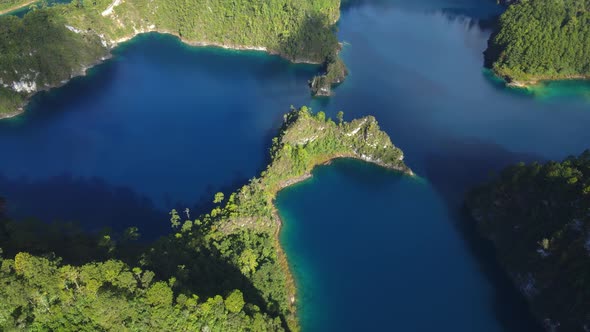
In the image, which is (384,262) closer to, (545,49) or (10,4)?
(545,49)

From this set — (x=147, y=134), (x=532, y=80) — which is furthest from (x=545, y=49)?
(x=147, y=134)

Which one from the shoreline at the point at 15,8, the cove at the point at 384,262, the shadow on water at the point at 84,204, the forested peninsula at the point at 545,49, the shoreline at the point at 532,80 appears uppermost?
the forested peninsula at the point at 545,49

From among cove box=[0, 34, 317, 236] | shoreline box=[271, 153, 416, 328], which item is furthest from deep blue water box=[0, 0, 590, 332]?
shoreline box=[271, 153, 416, 328]

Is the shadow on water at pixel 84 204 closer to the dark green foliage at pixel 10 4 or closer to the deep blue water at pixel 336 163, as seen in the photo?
the deep blue water at pixel 336 163

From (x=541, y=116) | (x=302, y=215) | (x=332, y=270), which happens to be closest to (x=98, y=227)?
(x=302, y=215)

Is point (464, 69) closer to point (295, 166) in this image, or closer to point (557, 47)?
point (557, 47)

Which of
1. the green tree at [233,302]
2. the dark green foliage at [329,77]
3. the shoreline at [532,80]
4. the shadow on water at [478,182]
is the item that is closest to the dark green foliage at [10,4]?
the dark green foliage at [329,77]

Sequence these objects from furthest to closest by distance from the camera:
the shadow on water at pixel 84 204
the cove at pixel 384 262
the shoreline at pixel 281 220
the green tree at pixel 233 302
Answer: the shadow on water at pixel 84 204 → the shoreline at pixel 281 220 → the cove at pixel 384 262 → the green tree at pixel 233 302
